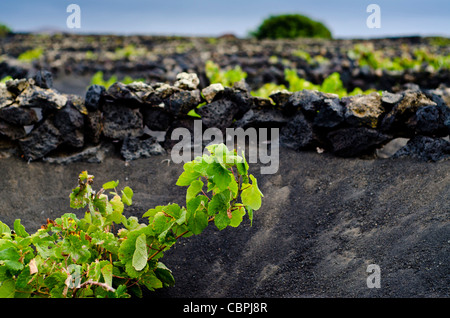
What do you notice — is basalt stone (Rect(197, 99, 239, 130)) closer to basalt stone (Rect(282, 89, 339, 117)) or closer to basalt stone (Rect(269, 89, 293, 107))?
basalt stone (Rect(269, 89, 293, 107))

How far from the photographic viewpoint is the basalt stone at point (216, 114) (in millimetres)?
Result: 5469

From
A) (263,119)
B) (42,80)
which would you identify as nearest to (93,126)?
(42,80)

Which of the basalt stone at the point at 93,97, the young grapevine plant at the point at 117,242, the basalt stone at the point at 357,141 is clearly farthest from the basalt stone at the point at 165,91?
the young grapevine plant at the point at 117,242

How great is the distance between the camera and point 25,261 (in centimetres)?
266

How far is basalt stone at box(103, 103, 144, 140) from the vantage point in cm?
546

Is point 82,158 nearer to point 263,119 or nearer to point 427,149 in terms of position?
point 263,119

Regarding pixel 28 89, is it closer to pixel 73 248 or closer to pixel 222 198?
pixel 73 248

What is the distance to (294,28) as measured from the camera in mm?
32812

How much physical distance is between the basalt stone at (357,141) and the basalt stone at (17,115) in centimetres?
350

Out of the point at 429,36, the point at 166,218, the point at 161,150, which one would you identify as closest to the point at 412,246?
the point at 166,218

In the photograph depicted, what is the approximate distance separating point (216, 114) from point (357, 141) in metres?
1.68

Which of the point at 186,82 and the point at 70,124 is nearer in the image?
the point at 70,124

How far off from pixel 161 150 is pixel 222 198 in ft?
9.51

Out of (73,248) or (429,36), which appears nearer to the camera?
(73,248)
